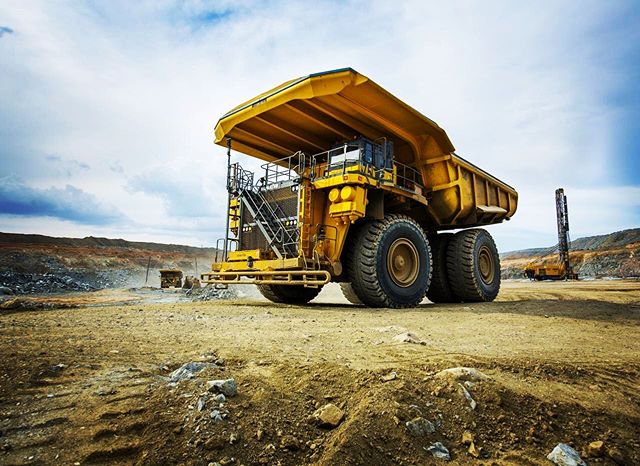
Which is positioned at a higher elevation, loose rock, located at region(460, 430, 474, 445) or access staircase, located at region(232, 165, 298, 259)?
access staircase, located at region(232, 165, 298, 259)

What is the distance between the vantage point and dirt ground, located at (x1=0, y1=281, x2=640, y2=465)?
163cm

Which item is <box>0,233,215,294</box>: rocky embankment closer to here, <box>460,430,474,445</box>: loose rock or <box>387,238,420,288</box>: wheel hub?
<box>387,238,420,288</box>: wheel hub

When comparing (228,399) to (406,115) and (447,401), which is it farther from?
(406,115)

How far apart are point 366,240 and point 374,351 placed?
14.4ft

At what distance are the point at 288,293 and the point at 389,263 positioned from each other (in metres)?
2.85

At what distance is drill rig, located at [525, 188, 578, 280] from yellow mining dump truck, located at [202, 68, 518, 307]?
29.6 meters

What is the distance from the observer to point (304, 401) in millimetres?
2002

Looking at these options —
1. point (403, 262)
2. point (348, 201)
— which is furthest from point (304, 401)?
point (403, 262)

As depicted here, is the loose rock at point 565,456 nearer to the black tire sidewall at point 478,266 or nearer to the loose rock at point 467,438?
the loose rock at point 467,438

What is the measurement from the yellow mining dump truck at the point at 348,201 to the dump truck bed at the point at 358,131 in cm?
3

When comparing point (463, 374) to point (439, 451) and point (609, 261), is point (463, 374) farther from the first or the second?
point (609, 261)

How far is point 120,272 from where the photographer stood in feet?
102

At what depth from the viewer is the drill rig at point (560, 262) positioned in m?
34.8

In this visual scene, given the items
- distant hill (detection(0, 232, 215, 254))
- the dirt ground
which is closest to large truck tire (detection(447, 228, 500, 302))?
the dirt ground
